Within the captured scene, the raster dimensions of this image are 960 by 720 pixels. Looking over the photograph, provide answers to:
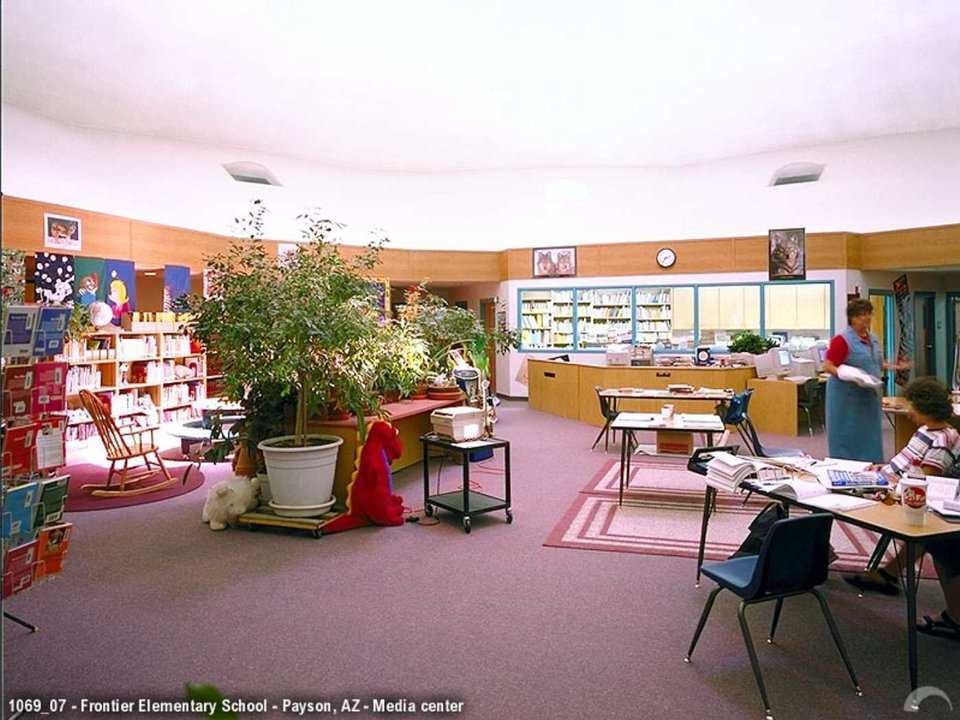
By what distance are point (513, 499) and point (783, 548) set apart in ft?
12.0

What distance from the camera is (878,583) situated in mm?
4180

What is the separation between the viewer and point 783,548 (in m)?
3.00

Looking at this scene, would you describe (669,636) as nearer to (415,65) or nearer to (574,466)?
(574,466)

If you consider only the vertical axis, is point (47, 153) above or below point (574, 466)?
above

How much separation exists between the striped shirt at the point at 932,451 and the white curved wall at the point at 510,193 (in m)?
10.0

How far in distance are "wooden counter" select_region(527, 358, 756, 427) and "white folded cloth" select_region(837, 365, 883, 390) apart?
435 cm

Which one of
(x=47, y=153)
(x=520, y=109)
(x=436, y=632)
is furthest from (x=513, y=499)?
(x=47, y=153)

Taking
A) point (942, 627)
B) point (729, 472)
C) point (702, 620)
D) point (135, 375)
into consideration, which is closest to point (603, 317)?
point (135, 375)

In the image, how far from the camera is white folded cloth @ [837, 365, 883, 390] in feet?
16.8

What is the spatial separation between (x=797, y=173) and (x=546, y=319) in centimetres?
545

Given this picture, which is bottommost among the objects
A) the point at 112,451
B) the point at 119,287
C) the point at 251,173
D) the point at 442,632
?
the point at 442,632

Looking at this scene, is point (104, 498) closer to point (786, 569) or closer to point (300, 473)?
point (300, 473)

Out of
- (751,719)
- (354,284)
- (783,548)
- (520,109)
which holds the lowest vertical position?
(751,719)

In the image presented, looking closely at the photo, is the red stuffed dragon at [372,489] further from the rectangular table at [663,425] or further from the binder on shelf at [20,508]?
A: the binder on shelf at [20,508]
